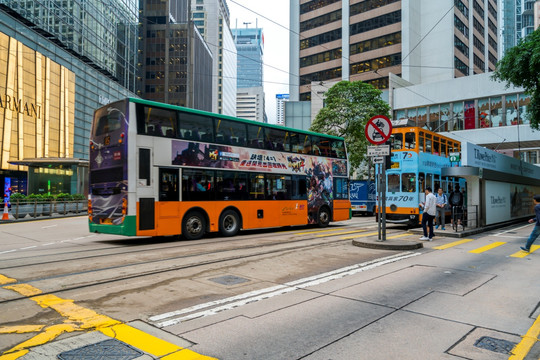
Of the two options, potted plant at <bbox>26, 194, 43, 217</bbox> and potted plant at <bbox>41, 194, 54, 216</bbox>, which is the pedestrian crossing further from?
potted plant at <bbox>41, 194, 54, 216</bbox>

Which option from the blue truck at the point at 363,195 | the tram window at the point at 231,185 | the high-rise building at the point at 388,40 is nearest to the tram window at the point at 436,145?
the blue truck at the point at 363,195

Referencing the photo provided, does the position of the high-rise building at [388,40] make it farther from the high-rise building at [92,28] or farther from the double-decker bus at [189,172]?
the double-decker bus at [189,172]

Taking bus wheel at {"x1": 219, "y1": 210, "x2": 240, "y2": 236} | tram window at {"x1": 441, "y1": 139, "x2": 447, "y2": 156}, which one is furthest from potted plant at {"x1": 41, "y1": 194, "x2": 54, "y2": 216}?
tram window at {"x1": 441, "y1": 139, "x2": 447, "y2": 156}

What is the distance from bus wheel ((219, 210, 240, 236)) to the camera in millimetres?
13008

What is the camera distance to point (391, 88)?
47.9 m

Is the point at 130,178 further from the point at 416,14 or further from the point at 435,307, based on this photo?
the point at 416,14

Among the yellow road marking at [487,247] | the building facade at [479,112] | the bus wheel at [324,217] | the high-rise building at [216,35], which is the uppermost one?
the high-rise building at [216,35]

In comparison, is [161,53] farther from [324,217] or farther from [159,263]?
[159,263]

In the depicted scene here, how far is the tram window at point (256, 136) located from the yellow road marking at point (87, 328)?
374 inches

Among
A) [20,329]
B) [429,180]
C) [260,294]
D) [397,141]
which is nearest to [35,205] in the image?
[397,141]

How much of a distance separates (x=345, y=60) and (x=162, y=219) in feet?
189

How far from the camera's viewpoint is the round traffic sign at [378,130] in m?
10.7

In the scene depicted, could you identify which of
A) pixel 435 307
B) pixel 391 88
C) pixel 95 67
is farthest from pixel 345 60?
pixel 435 307

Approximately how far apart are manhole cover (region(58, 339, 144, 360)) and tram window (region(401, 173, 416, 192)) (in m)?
15.2
